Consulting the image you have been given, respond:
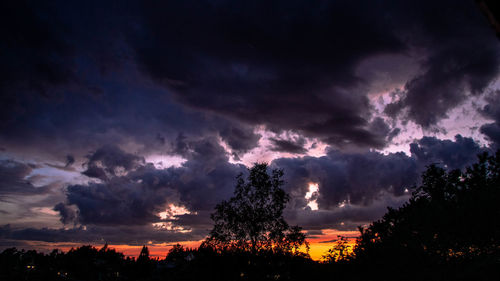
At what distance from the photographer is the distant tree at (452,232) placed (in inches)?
927

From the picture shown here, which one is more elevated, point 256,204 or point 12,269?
point 256,204

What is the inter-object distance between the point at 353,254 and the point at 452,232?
9825mm

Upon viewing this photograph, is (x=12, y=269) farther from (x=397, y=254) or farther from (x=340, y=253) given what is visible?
(x=397, y=254)

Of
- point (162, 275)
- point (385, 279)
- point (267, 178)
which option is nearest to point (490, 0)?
point (162, 275)

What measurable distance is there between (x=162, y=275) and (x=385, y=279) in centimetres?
2017

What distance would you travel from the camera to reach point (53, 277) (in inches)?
949

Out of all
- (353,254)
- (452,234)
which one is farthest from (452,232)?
(353,254)

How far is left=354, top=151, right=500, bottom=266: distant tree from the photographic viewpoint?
23547 mm

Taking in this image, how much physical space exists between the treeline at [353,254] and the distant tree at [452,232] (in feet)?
0.24

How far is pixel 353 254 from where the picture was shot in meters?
29.8

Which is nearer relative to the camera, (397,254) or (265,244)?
(397,254)

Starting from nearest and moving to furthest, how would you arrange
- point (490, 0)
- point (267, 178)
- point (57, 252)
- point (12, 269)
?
point (490, 0) < point (12, 269) < point (57, 252) < point (267, 178)

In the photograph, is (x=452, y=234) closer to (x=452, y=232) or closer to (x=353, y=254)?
(x=452, y=232)

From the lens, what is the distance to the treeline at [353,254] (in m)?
19.0
